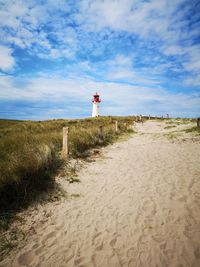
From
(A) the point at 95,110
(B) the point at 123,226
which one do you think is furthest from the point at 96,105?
(B) the point at 123,226

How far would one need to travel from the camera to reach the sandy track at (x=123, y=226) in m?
3.56

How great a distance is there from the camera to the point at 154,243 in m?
3.83

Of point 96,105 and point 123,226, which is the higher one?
point 96,105

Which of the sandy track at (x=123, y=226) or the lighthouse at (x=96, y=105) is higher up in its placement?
the lighthouse at (x=96, y=105)

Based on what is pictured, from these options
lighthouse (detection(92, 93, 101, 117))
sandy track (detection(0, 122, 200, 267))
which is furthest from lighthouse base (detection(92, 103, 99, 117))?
sandy track (detection(0, 122, 200, 267))

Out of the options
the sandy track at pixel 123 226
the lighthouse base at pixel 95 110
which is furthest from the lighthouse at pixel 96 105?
the sandy track at pixel 123 226

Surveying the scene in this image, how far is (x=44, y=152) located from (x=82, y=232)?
4049 millimetres

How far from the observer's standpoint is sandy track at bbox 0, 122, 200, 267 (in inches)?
140

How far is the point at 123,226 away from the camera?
4418mm

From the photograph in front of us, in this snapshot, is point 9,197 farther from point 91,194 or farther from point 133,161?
point 133,161

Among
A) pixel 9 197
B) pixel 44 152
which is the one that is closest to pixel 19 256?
pixel 9 197

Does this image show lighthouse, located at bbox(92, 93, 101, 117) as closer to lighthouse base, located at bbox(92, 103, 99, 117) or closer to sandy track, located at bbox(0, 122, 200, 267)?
lighthouse base, located at bbox(92, 103, 99, 117)

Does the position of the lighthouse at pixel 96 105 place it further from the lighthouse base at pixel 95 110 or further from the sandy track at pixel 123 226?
the sandy track at pixel 123 226

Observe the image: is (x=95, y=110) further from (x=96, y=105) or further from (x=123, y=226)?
(x=123, y=226)
